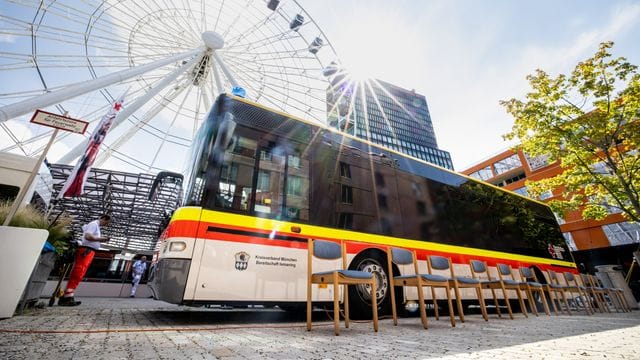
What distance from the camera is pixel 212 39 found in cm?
1071

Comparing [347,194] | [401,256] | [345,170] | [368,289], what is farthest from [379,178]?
[368,289]

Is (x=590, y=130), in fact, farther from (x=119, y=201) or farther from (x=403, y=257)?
(x=119, y=201)

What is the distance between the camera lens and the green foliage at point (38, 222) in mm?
3160

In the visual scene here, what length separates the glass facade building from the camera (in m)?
63.8

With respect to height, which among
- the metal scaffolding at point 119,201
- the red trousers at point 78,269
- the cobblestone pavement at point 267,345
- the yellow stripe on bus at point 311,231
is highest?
the metal scaffolding at point 119,201

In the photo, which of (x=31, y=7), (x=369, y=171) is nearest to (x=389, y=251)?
(x=369, y=171)

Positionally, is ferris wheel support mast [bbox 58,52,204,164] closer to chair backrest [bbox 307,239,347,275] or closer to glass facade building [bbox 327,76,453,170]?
chair backrest [bbox 307,239,347,275]

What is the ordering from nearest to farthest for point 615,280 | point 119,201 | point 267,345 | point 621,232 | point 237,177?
point 267,345 → point 237,177 → point 615,280 → point 119,201 → point 621,232

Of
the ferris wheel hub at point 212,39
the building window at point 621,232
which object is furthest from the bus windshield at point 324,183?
the building window at point 621,232

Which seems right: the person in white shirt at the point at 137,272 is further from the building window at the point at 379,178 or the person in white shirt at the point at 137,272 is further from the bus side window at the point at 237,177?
the building window at the point at 379,178

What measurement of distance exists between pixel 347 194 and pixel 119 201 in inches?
578

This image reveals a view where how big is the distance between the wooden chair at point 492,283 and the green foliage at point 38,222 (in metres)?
6.78

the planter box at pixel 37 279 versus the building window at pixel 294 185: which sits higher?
the building window at pixel 294 185

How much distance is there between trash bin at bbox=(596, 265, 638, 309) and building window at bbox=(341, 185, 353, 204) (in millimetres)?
10308
